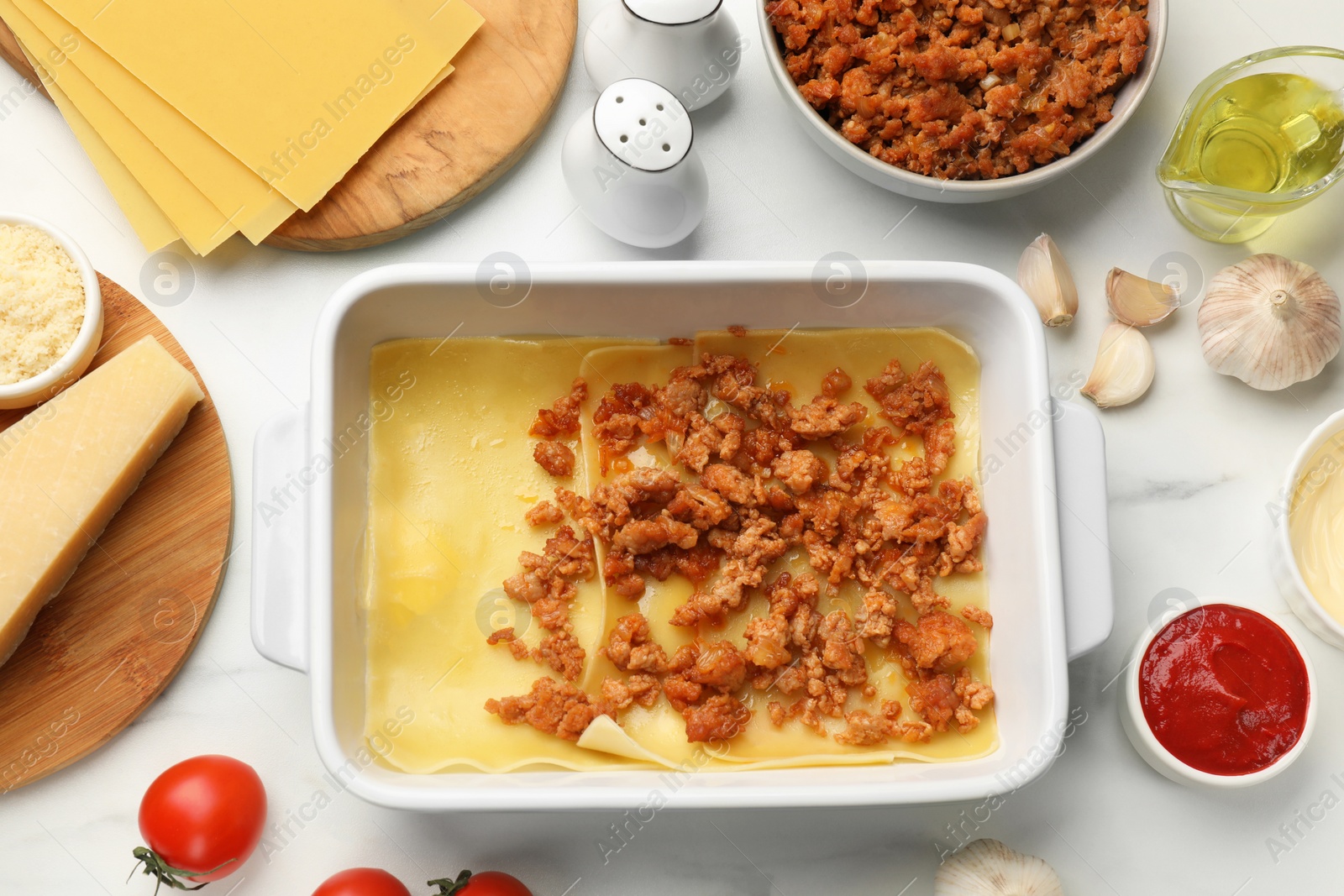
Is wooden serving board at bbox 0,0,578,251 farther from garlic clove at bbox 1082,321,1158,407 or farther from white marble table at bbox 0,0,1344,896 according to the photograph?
garlic clove at bbox 1082,321,1158,407

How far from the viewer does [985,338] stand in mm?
2051

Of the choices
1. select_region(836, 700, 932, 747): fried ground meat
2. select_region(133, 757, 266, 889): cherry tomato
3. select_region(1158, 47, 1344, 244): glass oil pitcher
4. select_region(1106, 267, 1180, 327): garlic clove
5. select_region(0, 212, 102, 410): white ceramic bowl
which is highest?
select_region(0, 212, 102, 410): white ceramic bowl

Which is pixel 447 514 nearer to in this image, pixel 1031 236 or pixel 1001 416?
pixel 1001 416

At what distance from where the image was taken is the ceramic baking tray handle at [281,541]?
190cm

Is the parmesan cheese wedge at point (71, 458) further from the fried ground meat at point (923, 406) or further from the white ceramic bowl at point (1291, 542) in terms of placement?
the white ceramic bowl at point (1291, 542)

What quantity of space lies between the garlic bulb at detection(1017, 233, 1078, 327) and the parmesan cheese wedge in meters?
1.96

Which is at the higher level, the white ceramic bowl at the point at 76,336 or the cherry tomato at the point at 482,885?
the white ceramic bowl at the point at 76,336

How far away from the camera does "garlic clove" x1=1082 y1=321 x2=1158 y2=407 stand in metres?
2.25

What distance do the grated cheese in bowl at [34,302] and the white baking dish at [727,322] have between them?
616 millimetres

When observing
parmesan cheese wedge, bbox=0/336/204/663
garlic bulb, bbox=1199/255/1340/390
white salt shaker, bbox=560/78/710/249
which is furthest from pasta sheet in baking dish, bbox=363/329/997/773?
garlic bulb, bbox=1199/255/1340/390

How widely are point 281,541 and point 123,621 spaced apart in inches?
22.8

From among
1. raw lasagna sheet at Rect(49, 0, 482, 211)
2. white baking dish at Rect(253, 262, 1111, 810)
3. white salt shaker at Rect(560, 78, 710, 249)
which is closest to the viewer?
white baking dish at Rect(253, 262, 1111, 810)

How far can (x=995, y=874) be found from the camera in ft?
6.84

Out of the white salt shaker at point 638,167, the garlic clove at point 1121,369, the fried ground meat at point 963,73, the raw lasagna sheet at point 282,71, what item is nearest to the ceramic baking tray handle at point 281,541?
the raw lasagna sheet at point 282,71
